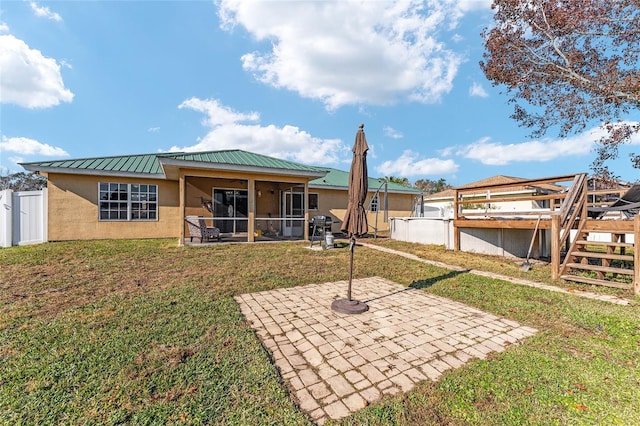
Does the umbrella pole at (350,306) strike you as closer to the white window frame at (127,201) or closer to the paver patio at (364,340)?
the paver patio at (364,340)

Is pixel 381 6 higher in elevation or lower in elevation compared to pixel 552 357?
higher

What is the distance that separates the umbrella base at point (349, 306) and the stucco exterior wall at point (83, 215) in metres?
11.0

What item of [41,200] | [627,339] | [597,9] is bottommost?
[627,339]

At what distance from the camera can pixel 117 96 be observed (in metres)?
12.4

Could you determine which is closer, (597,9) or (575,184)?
(575,184)

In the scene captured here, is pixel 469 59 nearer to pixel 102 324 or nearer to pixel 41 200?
pixel 102 324

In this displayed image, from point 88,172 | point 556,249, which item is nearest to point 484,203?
point 556,249

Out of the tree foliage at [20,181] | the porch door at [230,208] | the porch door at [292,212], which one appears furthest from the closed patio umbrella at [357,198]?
the tree foliage at [20,181]

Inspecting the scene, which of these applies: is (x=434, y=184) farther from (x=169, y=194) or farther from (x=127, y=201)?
(x=127, y=201)

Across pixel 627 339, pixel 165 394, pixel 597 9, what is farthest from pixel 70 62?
pixel 597 9

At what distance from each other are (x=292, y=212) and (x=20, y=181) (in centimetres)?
3867

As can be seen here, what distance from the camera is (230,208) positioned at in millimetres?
13375

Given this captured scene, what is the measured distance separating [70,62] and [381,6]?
10.8m

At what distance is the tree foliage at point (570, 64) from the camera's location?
26.7 ft
